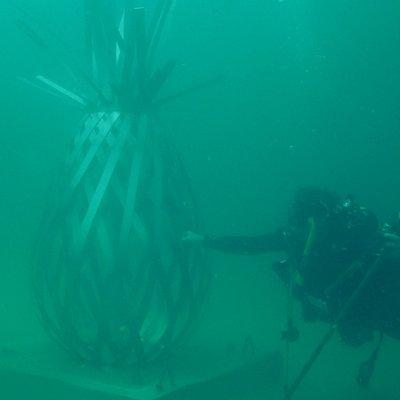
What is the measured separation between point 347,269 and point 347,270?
0.02 meters

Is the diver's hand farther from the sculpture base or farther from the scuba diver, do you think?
the sculpture base

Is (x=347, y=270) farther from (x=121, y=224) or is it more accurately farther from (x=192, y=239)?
(x=121, y=224)

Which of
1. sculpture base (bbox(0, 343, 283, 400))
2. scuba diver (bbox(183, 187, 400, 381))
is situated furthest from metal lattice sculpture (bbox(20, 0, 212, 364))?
scuba diver (bbox(183, 187, 400, 381))

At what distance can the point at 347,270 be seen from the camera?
153 inches

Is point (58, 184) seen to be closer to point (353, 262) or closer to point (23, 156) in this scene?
point (353, 262)

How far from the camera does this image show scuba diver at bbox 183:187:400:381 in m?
3.91

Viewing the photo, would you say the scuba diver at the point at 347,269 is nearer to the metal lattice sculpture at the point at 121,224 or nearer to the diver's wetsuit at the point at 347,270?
the diver's wetsuit at the point at 347,270

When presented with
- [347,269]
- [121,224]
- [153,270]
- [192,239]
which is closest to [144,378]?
[153,270]

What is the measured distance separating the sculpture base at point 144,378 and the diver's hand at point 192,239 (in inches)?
47.5

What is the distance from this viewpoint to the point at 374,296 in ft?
13.1

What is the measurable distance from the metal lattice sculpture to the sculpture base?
214 mm

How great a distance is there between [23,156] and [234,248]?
13983mm

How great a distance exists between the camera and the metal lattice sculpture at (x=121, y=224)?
454 centimetres

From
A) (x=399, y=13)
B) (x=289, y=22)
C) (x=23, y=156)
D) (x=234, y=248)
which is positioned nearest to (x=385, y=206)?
(x=399, y=13)
